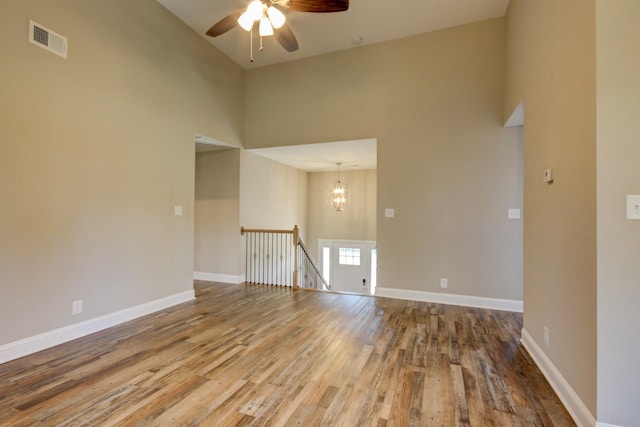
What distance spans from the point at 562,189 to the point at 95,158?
4.23 m

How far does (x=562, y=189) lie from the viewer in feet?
6.60

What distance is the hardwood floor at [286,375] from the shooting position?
1801mm

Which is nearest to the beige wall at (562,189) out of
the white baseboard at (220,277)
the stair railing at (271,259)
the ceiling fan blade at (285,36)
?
the ceiling fan blade at (285,36)

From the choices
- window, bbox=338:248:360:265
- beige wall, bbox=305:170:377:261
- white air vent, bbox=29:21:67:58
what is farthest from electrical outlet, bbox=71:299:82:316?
window, bbox=338:248:360:265

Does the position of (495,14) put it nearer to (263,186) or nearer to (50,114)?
(263,186)

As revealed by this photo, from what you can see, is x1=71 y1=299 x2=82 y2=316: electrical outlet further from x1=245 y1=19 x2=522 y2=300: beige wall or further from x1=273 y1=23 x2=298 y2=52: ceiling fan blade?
x1=245 y1=19 x2=522 y2=300: beige wall

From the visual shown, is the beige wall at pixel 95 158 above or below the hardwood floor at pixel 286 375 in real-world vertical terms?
above

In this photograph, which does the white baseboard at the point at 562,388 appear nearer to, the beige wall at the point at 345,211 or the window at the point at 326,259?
the beige wall at the point at 345,211

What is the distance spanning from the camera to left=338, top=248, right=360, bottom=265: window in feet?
27.5

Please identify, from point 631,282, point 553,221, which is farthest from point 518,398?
point 553,221

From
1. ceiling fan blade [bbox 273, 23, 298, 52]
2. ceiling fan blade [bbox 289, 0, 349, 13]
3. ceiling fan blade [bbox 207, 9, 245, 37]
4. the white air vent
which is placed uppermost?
ceiling fan blade [bbox 207, 9, 245, 37]

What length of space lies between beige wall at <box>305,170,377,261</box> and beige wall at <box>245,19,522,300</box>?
11.6 feet

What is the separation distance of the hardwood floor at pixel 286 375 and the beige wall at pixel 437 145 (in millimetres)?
892

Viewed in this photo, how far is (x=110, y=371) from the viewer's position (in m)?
2.31
